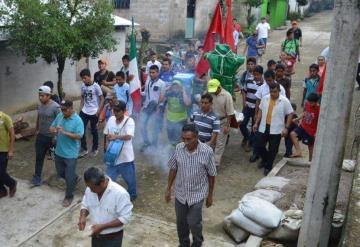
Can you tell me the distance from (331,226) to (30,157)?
5.70 meters

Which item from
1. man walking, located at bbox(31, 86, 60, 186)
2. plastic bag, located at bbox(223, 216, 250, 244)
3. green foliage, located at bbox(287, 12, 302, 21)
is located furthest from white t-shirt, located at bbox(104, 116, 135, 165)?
green foliage, located at bbox(287, 12, 302, 21)

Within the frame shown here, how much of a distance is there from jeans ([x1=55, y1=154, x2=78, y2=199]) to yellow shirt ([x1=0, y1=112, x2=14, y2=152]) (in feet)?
2.38

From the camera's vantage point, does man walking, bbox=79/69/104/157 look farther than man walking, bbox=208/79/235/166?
Yes

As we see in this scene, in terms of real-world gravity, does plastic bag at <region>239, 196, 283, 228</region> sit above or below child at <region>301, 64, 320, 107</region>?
below

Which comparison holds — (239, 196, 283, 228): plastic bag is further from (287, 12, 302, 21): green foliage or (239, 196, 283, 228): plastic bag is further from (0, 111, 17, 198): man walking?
(287, 12, 302, 21): green foliage

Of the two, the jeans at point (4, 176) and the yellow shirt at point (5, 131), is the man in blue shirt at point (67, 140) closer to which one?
the yellow shirt at point (5, 131)

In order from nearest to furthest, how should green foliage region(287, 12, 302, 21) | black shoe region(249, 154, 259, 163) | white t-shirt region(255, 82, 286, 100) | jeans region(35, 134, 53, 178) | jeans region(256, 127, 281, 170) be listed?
jeans region(35, 134, 53, 178), jeans region(256, 127, 281, 170), white t-shirt region(255, 82, 286, 100), black shoe region(249, 154, 259, 163), green foliage region(287, 12, 302, 21)

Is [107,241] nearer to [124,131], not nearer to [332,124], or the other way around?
[124,131]

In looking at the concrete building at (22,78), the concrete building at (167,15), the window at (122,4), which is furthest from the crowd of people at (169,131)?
the window at (122,4)

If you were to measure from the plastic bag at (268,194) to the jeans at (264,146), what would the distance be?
1.24 metres

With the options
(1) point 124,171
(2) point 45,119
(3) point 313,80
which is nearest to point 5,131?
(2) point 45,119

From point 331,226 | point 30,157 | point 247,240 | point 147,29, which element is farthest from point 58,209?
point 147,29

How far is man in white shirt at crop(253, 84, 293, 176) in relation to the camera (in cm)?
716

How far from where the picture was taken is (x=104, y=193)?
4039mm
